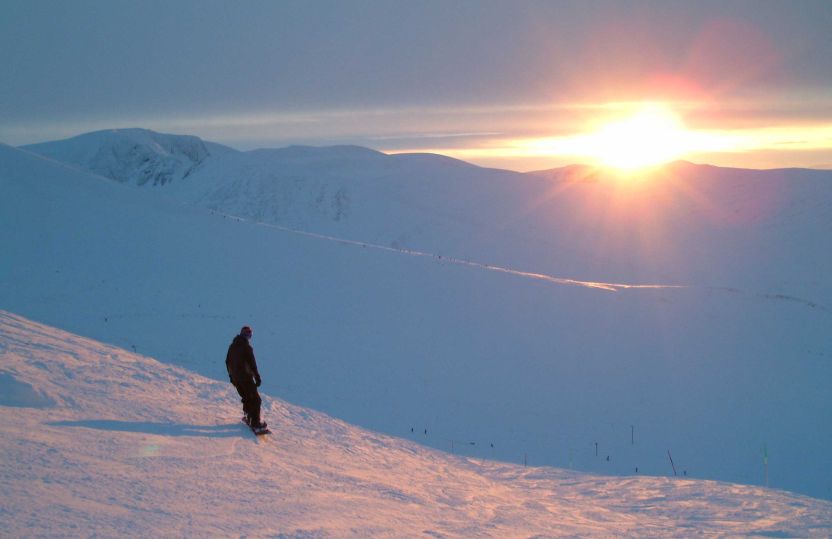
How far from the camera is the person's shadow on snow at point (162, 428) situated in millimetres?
8219

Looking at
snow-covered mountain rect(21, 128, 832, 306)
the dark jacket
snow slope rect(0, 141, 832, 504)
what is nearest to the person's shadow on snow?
the dark jacket

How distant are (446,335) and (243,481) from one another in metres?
14.5

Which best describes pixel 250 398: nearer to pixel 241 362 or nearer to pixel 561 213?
pixel 241 362

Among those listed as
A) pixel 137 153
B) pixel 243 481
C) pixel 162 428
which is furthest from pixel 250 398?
pixel 137 153

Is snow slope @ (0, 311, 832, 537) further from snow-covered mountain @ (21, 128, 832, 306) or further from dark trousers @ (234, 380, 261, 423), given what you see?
snow-covered mountain @ (21, 128, 832, 306)

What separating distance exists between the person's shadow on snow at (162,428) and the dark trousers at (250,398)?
270 mm

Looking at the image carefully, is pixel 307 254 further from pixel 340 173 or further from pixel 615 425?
pixel 340 173

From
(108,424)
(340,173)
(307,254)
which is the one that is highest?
(340,173)

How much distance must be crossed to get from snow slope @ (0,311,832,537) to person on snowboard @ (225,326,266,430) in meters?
0.36

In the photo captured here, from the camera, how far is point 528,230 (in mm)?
67750

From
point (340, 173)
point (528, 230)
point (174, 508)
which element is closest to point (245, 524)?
point (174, 508)

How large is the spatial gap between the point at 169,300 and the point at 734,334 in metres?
18.7

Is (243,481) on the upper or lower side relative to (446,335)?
lower

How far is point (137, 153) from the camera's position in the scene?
114m
